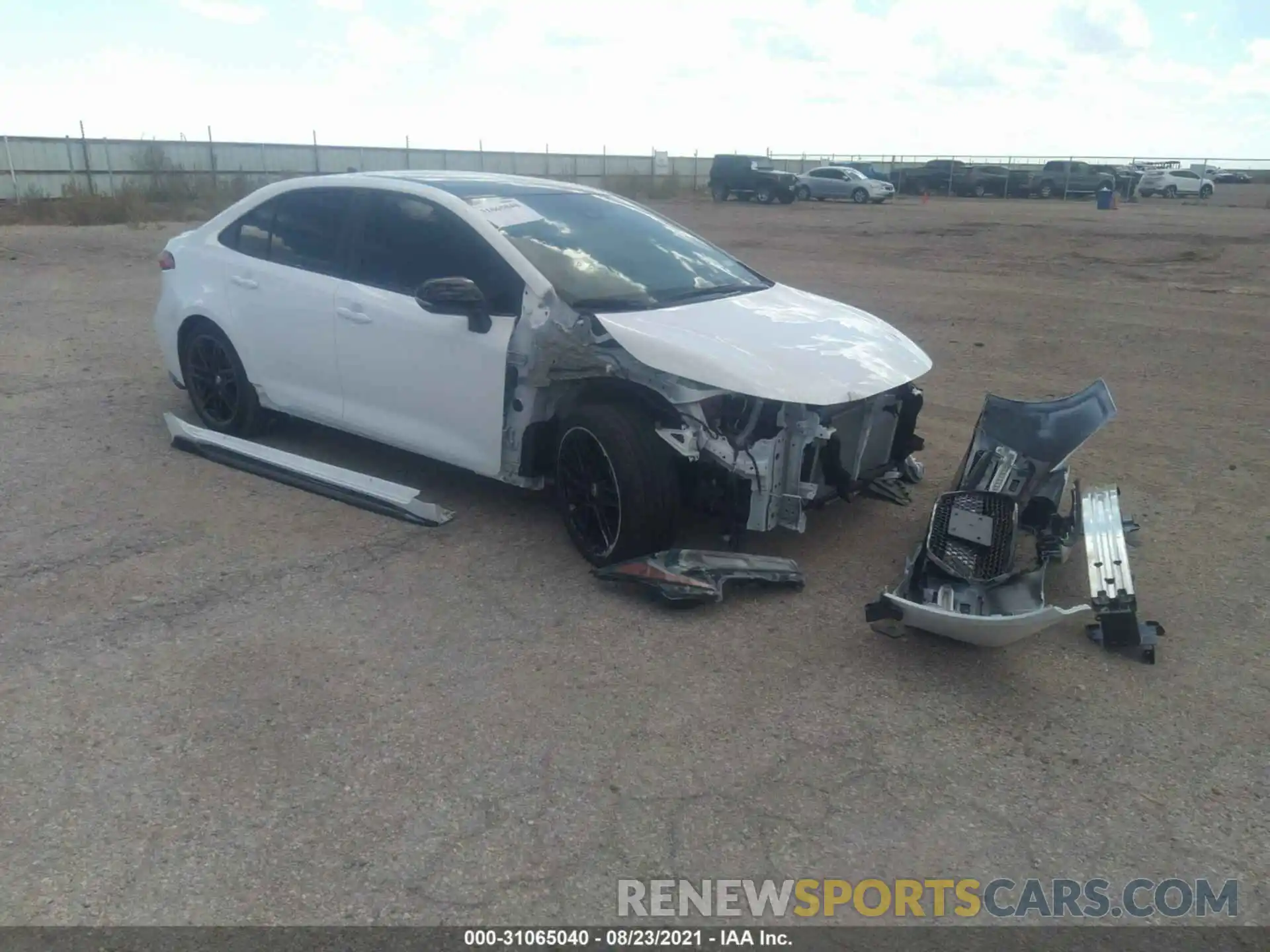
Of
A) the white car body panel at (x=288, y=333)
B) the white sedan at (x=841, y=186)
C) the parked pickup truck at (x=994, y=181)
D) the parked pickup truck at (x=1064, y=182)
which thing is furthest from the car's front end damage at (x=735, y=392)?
the parked pickup truck at (x=1064, y=182)

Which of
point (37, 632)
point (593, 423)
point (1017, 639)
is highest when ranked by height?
point (593, 423)

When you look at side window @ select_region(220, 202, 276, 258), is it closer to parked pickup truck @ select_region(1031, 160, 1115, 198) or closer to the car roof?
the car roof

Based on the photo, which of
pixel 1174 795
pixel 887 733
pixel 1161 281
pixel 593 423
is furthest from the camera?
pixel 1161 281

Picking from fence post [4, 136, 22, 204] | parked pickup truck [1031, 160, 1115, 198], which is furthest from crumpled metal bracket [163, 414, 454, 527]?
parked pickup truck [1031, 160, 1115, 198]

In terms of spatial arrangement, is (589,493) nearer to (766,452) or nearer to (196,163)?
(766,452)

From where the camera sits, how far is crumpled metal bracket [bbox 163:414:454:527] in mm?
5410

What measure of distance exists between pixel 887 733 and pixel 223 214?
520 cm

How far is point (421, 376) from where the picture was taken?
208 inches

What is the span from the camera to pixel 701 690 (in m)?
3.86

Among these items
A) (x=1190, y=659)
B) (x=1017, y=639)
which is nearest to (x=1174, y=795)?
(x=1017, y=639)

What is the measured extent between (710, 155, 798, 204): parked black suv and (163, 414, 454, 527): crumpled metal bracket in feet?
119

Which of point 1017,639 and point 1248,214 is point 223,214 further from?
point 1248,214

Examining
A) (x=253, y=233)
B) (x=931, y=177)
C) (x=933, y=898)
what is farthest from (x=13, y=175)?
(x=931, y=177)

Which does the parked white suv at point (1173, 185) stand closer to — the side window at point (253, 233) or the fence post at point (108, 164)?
the fence post at point (108, 164)
